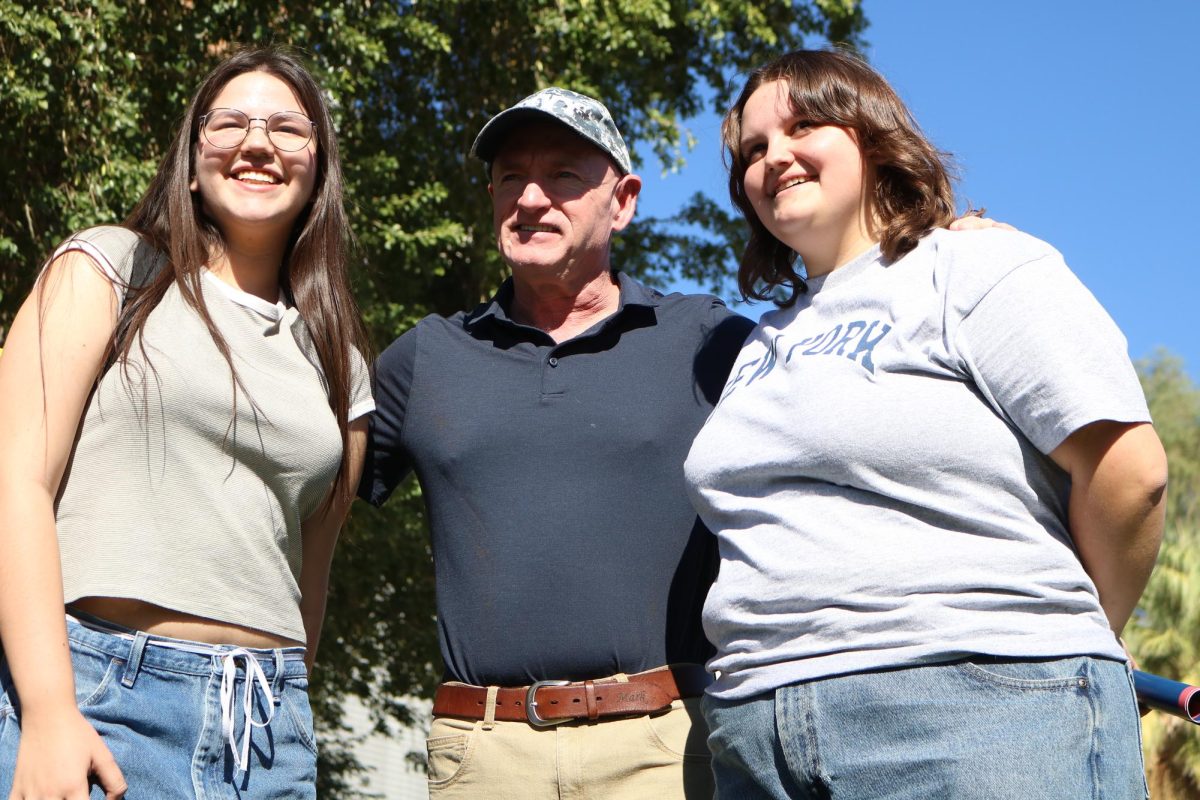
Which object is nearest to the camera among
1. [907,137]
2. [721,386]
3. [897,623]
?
[897,623]

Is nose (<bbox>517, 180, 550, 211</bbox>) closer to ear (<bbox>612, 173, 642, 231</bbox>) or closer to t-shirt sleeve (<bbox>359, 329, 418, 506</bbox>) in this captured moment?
ear (<bbox>612, 173, 642, 231</bbox>)

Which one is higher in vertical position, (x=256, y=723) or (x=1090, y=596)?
(x=1090, y=596)

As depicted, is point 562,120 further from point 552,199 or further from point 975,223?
point 975,223

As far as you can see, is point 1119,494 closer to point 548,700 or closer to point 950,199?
point 950,199

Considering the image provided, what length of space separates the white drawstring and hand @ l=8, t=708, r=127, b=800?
0.26 metres

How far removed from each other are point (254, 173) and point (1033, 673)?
6.43 ft

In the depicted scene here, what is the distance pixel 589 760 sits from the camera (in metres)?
2.96

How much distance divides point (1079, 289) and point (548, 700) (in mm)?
1459

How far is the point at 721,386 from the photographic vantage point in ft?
10.9

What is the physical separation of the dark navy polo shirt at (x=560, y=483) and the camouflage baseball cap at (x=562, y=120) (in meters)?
0.46

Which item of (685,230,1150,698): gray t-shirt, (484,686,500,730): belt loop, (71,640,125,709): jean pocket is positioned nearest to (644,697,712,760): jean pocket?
(484,686,500,730): belt loop

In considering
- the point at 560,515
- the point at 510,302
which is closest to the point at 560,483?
the point at 560,515

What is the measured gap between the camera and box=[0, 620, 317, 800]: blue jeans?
7.89 feet

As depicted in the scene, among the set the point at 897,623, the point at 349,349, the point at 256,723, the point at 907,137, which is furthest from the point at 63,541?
the point at 907,137
